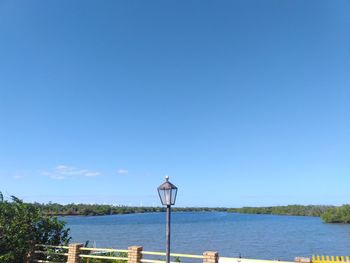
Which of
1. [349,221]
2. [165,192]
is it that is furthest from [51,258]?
[349,221]

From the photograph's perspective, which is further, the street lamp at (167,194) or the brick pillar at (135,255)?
the brick pillar at (135,255)

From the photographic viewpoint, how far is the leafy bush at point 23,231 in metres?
11.8

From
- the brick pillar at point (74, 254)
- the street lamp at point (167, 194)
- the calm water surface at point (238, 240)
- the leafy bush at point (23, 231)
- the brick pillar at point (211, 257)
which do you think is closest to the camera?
the street lamp at point (167, 194)

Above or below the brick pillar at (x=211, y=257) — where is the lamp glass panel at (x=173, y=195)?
above

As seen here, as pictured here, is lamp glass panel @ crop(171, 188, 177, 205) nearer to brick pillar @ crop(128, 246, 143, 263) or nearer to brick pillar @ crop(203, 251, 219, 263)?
brick pillar @ crop(203, 251, 219, 263)

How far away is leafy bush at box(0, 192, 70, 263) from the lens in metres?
11.8

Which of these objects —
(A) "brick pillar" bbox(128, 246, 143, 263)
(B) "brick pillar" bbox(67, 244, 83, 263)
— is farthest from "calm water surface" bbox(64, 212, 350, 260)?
(A) "brick pillar" bbox(128, 246, 143, 263)

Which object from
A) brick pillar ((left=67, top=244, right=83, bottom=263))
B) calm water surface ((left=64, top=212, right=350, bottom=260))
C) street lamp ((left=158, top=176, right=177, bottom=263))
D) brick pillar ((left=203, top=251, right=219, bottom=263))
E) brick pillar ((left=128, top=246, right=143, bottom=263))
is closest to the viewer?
street lamp ((left=158, top=176, right=177, bottom=263))

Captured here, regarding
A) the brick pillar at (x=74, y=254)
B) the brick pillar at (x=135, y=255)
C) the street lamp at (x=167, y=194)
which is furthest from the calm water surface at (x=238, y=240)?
the street lamp at (x=167, y=194)

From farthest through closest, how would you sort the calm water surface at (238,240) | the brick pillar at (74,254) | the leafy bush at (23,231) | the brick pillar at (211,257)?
the calm water surface at (238,240)
the leafy bush at (23,231)
the brick pillar at (74,254)
the brick pillar at (211,257)

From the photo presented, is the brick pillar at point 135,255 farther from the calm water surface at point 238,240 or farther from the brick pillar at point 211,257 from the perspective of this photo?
the calm water surface at point 238,240

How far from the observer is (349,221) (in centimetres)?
8756

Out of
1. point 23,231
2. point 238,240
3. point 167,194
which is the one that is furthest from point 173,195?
point 238,240

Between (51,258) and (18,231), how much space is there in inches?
53.0
